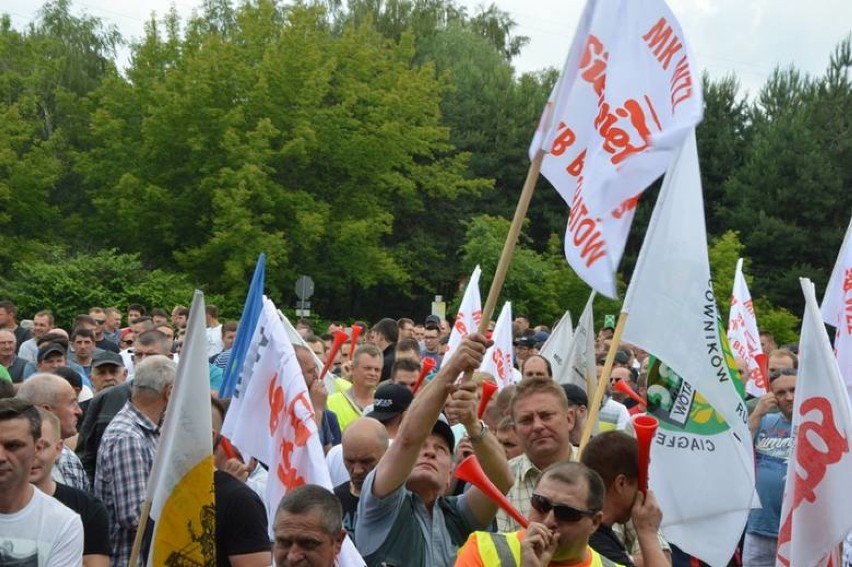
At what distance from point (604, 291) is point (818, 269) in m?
43.9

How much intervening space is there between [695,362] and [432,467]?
193cm

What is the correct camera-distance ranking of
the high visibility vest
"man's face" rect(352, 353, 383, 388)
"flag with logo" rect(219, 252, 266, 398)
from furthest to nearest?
"man's face" rect(352, 353, 383, 388), "flag with logo" rect(219, 252, 266, 398), the high visibility vest

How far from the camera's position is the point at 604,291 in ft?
21.2

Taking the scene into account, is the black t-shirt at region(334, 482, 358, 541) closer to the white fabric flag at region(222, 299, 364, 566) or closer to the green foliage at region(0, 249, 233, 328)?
the white fabric flag at region(222, 299, 364, 566)

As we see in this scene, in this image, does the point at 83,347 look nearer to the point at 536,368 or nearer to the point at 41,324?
the point at 41,324

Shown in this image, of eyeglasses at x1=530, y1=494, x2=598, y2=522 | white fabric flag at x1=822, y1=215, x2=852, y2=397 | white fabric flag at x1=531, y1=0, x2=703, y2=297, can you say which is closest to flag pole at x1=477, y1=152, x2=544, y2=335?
eyeglasses at x1=530, y1=494, x2=598, y2=522

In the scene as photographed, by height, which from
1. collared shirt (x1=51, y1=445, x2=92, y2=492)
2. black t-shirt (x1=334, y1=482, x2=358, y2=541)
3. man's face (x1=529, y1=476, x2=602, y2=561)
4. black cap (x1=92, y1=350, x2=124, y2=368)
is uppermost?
black cap (x1=92, y1=350, x2=124, y2=368)

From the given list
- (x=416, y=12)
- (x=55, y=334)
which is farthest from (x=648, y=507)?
(x=416, y=12)

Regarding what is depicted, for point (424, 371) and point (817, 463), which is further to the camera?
point (424, 371)

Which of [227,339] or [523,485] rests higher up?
[227,339]

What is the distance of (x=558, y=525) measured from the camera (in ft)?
15.0

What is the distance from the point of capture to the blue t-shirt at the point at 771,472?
9.38 m

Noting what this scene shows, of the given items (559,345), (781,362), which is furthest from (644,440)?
(559,345)

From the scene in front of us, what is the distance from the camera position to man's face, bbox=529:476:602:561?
4.58 metres
